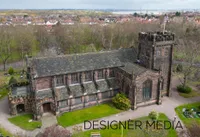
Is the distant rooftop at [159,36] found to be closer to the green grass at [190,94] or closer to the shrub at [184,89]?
the shrub at [184,89]

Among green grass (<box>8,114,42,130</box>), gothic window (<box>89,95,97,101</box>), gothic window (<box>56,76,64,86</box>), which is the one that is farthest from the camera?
gothic window (<box>89,95,97,101</box>)

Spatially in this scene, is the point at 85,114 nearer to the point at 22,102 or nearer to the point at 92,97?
the point at 92,97

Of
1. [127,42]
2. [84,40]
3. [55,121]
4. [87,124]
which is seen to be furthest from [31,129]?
[127,42]

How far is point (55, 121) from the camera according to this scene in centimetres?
4016

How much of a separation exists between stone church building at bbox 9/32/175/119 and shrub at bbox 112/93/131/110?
104 centimetres

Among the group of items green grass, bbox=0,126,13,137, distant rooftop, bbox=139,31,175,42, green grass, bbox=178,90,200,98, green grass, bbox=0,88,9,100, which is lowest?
green grass, bbox=0,126,13,137

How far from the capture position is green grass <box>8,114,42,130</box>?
3847cm

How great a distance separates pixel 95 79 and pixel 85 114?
8490 millimetres

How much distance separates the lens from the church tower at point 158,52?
46375 millimetres

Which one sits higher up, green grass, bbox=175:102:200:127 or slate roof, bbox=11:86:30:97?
slate roof, bbox=11:86:30:97

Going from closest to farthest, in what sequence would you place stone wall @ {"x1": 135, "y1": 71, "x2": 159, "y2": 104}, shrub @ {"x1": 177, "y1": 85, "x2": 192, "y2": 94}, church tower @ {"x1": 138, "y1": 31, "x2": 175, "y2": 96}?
stone wall @ {"x1": 135, "y1": 71, "x2": 159, "y2": 104}
church tower @ {"x1": 138, "y1": 31, "x2": 175, "y2": 96}
shrub @ {"x1": 177, "y1": 85, "x2": 192, "y2": 94}

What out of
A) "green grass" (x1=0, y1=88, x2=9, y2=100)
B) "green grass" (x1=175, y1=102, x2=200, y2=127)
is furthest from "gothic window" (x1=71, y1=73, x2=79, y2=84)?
"green grass" (x1=175, y1=102, x2=200, y2=127)

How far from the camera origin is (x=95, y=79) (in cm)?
4703

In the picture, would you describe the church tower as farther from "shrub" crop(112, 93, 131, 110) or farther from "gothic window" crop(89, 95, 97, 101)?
"gothic window" crop(89, 95, 97, 101)
